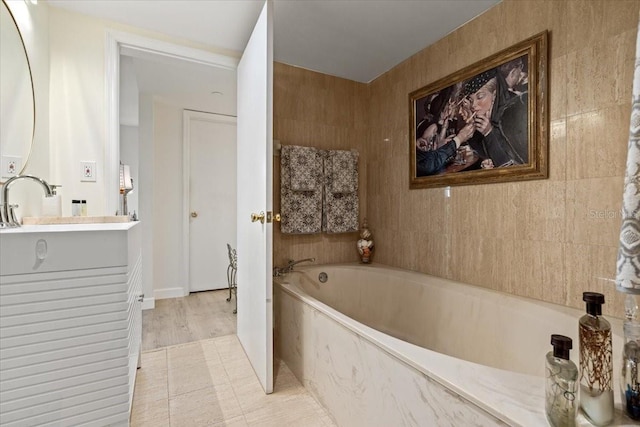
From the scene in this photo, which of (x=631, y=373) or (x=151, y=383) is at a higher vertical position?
(x=631, y=373)

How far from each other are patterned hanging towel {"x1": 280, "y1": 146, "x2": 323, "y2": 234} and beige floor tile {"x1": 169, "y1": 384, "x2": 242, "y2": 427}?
45.1 inches

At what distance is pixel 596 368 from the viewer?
664mm

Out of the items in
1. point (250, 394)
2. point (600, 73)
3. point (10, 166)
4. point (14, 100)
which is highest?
point (600, 73)

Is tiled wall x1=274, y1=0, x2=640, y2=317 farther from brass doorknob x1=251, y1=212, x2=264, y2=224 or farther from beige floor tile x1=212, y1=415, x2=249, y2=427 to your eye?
beige floor tile x1=212, y1=415, x2=249, y2=427

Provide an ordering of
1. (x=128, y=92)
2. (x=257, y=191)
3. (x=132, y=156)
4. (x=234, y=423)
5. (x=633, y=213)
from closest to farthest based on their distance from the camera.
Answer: (x=633, y=213), (x=234, y=423), (x=257, y=191), (x=128, y=92), (x=132, y=156)

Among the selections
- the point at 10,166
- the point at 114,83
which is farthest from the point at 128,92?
the point at 10,166

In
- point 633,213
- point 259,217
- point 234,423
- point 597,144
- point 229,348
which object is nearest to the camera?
point 633,213

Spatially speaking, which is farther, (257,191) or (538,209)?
(257,191)

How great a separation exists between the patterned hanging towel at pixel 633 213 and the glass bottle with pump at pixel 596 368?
72 mm

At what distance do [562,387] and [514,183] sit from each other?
4.02 ft

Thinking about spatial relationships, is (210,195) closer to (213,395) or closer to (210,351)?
(210,351)

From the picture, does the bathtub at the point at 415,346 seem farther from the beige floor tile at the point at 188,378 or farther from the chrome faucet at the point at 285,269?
the beige floor tile at the point at 188,378

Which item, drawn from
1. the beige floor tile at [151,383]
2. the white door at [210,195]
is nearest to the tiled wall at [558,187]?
the beige floor tile at [151,383]

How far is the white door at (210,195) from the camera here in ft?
11.7
